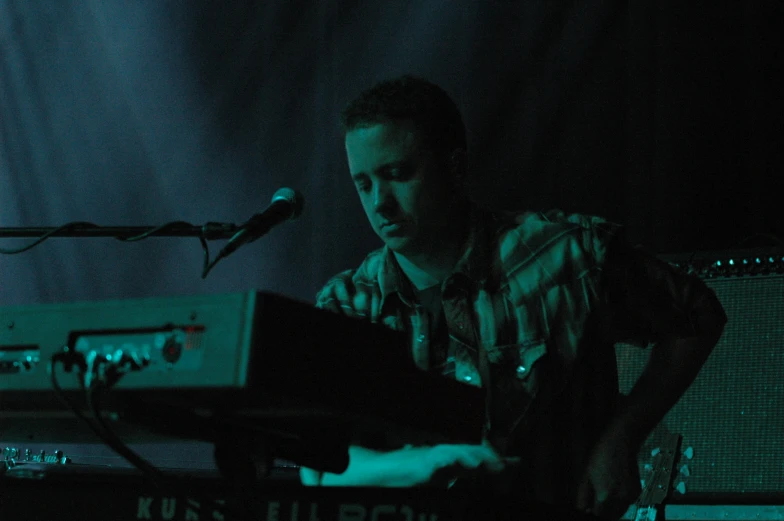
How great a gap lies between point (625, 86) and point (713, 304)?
1.08m

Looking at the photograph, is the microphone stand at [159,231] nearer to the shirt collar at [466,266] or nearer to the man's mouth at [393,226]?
the man's mouth at [393,226]

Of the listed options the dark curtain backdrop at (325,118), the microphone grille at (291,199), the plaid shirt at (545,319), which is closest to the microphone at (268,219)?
the microphone grille at (291,199)

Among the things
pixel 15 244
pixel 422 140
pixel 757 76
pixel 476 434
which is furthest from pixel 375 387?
pixel 15 244

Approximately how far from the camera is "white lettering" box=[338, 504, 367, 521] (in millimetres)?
1345

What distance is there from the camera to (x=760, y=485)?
247 centimetres

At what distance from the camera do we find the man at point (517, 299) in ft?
6.77

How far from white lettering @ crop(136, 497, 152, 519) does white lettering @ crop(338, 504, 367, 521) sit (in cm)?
30

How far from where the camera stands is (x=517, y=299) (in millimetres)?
2125

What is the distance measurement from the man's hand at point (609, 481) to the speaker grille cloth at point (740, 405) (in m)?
0.84

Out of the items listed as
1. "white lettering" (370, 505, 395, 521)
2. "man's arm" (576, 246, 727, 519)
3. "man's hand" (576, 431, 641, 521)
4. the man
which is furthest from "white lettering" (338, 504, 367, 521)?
"man's arm" (576, 246, 727, 519)

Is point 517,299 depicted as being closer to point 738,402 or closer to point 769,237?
point 738,402

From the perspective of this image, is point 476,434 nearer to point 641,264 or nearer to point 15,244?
point 641,264

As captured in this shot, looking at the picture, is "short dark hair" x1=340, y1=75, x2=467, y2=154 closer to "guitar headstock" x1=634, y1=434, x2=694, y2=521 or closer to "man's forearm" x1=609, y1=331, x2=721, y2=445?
"man's forearm" x1=609, y1=331, x2=721, y2=445

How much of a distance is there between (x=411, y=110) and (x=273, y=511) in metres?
1.05
